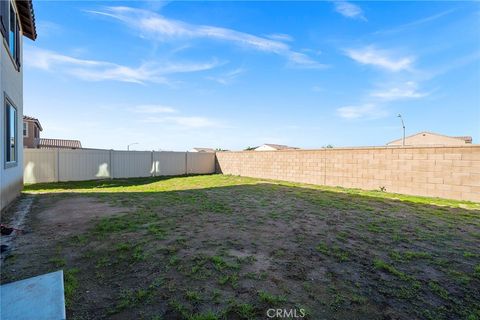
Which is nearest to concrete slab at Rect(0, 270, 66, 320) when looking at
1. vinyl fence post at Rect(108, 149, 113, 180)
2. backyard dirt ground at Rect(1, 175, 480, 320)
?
backyard dirt ground at Rect(1, 175, 480, 320)

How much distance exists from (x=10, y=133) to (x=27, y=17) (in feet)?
14.9

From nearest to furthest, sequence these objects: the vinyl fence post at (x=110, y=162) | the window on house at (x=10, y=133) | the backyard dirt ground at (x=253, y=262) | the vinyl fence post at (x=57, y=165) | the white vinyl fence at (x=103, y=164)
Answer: the backyard dirt ground at (x=253, y=262), the window on house at (x=10, y=133), the white vinyl fence at (x=103, y=164), the vinyl fence post at (x=57, y=165), the vinyl fence post at (x=110, y=162)

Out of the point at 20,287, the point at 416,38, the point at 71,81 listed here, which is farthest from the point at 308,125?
the point at 20,287

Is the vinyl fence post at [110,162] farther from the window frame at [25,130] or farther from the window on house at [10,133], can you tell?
the window frame at [25,130]

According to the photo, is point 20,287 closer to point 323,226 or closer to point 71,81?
point 323,226

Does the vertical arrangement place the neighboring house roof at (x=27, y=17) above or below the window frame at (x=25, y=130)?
above

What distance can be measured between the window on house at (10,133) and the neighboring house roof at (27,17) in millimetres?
3408

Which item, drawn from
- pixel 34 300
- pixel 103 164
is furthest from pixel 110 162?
pixel 34 300

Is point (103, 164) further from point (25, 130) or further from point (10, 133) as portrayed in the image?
point (25, 130)

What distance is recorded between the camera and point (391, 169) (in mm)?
9031

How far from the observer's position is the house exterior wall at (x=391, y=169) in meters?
7.28

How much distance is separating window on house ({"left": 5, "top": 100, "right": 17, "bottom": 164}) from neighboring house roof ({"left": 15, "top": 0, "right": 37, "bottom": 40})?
3.41 meters

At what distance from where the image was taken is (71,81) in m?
10.5

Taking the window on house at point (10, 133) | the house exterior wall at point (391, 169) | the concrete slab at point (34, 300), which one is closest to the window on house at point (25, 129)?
the window on house at point (10, 133)
